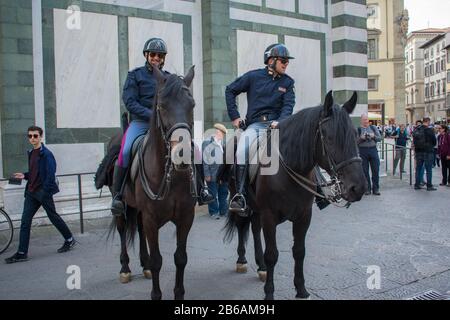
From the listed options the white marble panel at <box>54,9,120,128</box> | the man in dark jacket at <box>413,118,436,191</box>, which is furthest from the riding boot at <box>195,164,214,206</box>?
the man in dark jacket at <box>413,118,436,191</box>

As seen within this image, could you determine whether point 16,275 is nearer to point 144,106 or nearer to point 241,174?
point 144,106

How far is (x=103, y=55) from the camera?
31.3 ft

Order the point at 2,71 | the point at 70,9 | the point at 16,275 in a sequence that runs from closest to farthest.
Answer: the point at 16,275 → the point at 2,71 → the point at 70,9

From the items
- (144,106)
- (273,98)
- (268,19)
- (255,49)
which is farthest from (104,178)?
(268,19)

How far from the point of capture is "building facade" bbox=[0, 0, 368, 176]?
8.39m

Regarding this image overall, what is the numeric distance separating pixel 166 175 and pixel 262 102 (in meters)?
1.71

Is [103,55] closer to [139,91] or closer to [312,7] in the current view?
[139,91]

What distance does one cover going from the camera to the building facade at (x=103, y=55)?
27.5 ft

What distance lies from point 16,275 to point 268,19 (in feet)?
29.6

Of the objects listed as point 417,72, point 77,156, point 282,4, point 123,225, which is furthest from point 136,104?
point 417,72

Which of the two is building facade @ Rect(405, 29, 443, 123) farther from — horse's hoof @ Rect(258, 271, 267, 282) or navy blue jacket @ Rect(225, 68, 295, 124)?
horse's hoof @ Rect(258, 271, 267, 282)

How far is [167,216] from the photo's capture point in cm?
455

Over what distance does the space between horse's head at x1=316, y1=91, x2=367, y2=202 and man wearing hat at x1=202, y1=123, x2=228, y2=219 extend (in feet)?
15.2

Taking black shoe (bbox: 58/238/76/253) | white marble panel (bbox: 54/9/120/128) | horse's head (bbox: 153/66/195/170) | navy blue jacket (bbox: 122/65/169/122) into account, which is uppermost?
white marble panel (bbox: 54/9/120/128)
